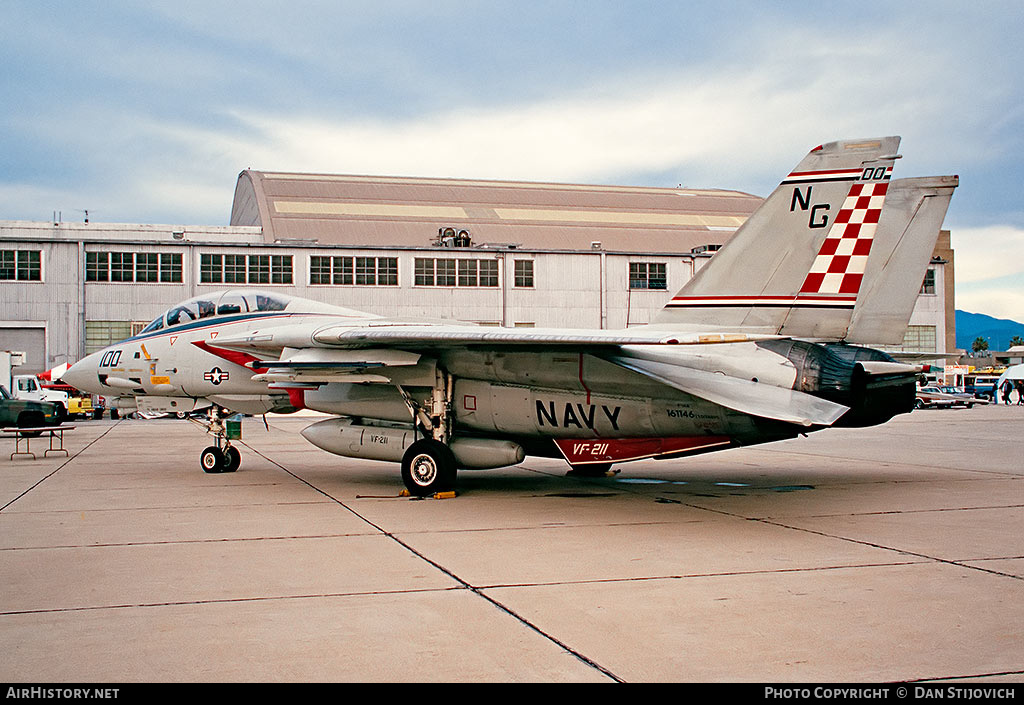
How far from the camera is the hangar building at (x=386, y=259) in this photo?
122ft

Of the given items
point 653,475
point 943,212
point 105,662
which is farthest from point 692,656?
point 653,475

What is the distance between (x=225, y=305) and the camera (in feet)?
43.8

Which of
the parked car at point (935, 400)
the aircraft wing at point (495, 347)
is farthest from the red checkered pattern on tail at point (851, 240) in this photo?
the parked car at point (935, 400)

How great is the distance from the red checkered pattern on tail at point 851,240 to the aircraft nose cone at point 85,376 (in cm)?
1108

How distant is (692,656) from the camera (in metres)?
4.51

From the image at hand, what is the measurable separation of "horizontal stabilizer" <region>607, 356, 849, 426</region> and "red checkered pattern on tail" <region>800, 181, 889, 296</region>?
196cm

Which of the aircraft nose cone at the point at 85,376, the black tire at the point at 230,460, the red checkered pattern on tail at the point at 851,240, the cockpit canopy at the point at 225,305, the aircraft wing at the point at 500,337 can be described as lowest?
the black tire at the point at 230,460

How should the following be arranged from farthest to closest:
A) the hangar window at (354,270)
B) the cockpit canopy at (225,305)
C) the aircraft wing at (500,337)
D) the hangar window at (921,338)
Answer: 1. the hangar window at (921,338)
2. the hangar window at (354,270)
3. the cockpit canopy at (225,305)
4. the aircraft wing at (500,337)

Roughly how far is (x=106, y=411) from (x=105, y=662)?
1567 inches

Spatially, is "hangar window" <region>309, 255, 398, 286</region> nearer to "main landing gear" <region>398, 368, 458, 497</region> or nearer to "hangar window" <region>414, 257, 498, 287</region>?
"hangar window" <region>414, 257, 498, 287</region>

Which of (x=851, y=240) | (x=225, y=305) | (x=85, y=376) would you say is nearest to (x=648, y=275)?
(x=225, y=305)

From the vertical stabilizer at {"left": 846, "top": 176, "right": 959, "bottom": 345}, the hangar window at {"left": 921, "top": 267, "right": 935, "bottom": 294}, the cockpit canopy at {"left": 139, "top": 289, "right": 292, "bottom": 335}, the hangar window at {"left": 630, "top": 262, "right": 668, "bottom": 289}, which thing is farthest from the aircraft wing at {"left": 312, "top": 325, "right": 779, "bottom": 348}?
the hangar window at {"left": 921, "top": 267, "right": 935, "bottom": 294}

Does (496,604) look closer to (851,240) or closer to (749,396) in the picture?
(749,396)

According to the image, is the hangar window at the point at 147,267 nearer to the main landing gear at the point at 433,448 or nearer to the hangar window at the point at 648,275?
the hangar window at the point at 648,275
